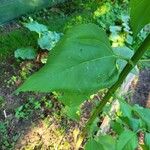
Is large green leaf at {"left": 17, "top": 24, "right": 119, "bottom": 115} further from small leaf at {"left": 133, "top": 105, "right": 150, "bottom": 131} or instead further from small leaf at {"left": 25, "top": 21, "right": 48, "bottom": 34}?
small leaf at {"left": 25, "top": 21, "right": 48, "bottom": 34}

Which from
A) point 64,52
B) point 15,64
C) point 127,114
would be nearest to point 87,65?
point 64,52

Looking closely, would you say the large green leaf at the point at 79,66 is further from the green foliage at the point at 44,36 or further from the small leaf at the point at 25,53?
the green foliage at the point at 44,36

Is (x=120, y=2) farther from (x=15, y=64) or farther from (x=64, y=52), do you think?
(x=64, y=52)

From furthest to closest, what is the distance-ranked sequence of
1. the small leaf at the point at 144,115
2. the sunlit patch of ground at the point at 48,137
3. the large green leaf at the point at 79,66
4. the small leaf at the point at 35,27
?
the small leaf at the point at 35,27, the sunlit patch of ground at the point at 48,137, the small leaf at the point at 144,115, the large green leaf at the point at 79,66

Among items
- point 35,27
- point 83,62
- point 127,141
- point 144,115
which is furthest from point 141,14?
point 35,27

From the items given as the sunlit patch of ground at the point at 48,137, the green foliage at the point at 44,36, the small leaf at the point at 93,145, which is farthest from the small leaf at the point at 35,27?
the small leaf at the point at 93,145

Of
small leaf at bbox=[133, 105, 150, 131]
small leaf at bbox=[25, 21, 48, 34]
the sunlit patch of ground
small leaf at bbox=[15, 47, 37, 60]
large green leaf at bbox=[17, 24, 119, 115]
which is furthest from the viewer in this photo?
small leaf at bbox=[25, 21, 48, 34]

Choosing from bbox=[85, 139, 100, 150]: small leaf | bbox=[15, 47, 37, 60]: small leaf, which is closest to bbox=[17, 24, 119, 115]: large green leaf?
bbox=[85, 139, 100, 150]: small leaf
